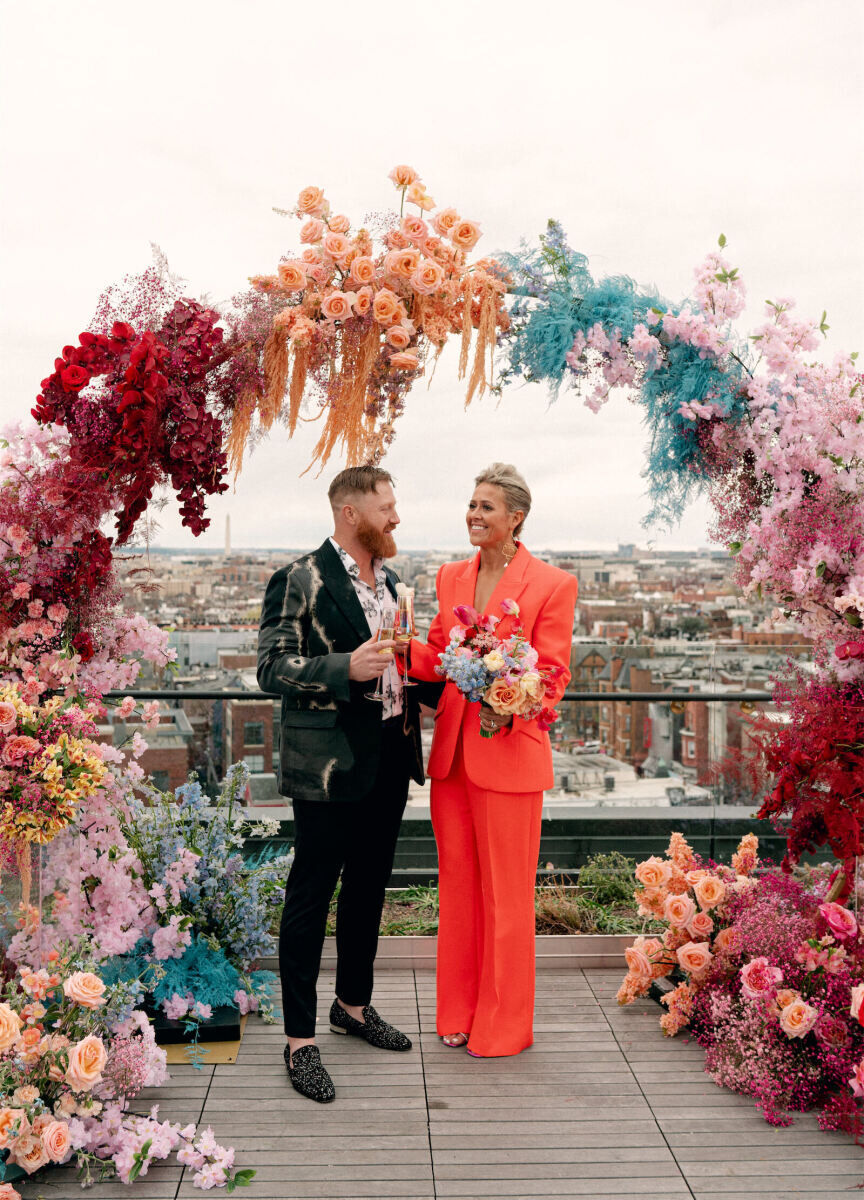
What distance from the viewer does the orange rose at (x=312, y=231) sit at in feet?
10.0

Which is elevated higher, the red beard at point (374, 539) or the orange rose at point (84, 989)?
the red beard at point (374, 539)

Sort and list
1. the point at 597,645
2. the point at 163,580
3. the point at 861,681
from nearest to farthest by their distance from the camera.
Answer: the point at 861,681, the point at 163,580, the point at 597,645

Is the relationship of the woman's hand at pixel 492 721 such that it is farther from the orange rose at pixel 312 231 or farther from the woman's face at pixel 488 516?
the orange rose at pixel 312 231

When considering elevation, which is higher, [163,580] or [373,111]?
[373,111]

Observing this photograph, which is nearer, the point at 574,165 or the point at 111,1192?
the point at 111,1192

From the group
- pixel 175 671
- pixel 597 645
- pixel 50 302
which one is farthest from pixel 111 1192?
pixel 597 645

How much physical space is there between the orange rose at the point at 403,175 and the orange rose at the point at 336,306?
17.2 inches

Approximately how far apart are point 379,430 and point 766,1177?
2.39 meters

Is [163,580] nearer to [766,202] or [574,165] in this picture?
[574,165]

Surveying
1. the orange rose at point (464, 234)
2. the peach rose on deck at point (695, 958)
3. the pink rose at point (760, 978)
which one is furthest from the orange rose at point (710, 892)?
the orange rose at point (464, 234)

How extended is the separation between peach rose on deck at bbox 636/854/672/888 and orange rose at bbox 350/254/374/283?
2.20 meters

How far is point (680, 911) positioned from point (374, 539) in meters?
1.63

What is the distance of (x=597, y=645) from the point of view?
4.93 m

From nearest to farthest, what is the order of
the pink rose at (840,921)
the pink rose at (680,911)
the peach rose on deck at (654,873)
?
the pink rose at (840,921), the pink rose at (680,911), the peach rose on deck at (654,873)
